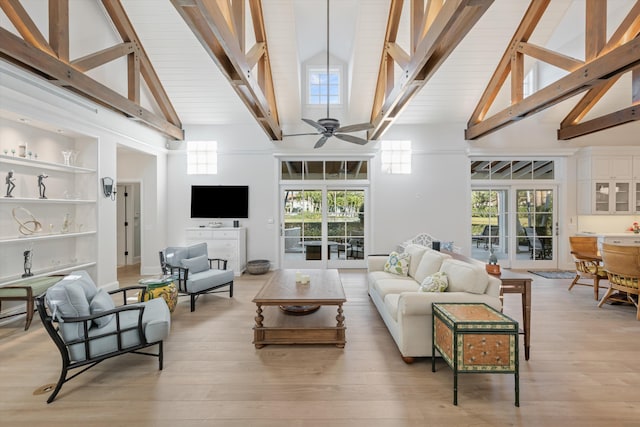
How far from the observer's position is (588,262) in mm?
4785

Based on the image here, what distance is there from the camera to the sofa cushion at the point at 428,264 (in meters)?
3.54

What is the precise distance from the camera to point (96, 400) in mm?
2250

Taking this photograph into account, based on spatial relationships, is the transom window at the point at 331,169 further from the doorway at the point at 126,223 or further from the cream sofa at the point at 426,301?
the doorway at the point at 126,223

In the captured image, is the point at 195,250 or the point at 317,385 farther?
the point at 195,250

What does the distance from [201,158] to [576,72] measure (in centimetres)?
658

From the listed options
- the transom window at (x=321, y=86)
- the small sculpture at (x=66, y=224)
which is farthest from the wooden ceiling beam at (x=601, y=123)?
the small sculpture at (x=66, y=224)

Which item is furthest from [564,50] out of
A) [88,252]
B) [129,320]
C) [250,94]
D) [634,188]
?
[88,252]

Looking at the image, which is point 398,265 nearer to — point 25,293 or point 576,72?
point 576,72

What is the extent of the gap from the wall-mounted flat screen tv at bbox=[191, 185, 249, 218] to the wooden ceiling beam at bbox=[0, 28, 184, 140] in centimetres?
210

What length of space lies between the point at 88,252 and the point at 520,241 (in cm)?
854

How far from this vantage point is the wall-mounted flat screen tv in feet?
21.8

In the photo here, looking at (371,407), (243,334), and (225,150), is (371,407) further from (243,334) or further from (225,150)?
(225,150)

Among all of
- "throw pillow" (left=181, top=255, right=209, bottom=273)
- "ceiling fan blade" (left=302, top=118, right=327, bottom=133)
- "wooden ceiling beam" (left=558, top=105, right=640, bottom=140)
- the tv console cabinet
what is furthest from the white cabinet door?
"throw pillow" (left=181, top=255, right=209, bottom=273)

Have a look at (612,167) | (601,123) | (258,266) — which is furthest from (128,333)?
(612,167)
